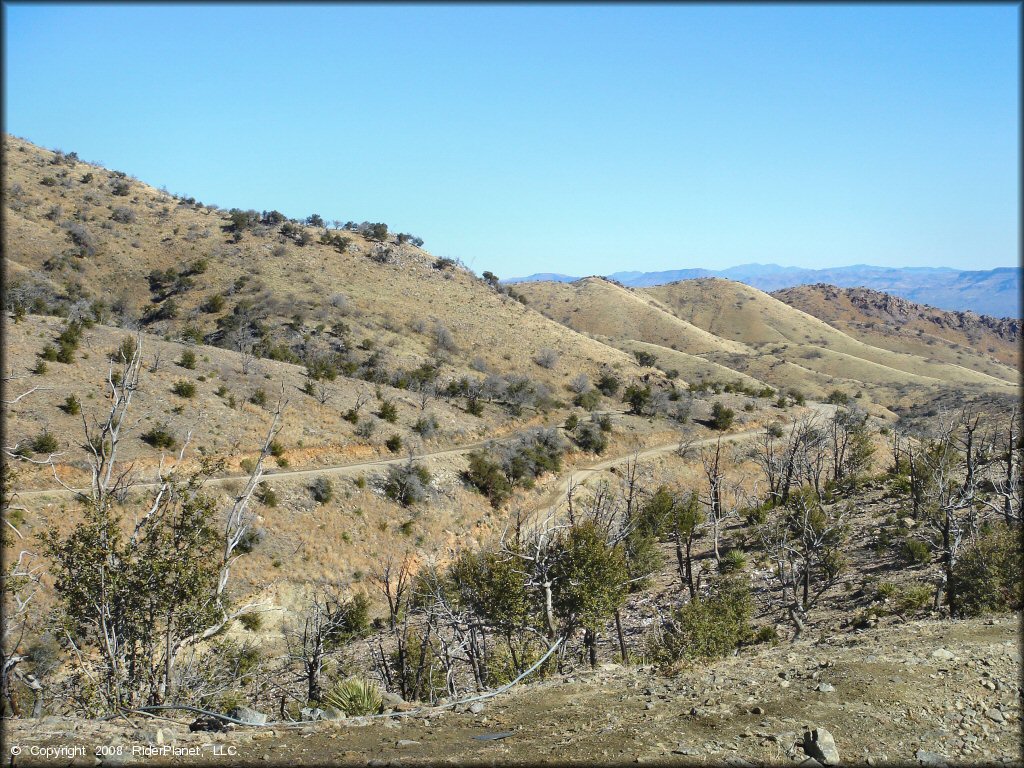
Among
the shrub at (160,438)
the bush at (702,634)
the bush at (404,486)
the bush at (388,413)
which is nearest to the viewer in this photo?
the bush at (702,634)

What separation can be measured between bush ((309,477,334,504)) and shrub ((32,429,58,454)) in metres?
14.1

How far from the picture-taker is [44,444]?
33000 millimetres

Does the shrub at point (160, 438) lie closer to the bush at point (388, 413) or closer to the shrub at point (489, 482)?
the bush at point (388, 413)

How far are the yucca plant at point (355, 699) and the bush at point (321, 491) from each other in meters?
26.9

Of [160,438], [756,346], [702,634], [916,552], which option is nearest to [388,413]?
[160,438]

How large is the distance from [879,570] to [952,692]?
75.7 feet

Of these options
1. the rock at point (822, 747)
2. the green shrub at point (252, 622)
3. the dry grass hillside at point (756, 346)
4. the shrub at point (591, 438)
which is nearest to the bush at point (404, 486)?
the green shrub at point (252, 622)

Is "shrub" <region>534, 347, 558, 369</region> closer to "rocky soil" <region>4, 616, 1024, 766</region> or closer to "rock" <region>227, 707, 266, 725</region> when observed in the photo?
"rocky soil" <region>4, 616, 1024, 766</region>

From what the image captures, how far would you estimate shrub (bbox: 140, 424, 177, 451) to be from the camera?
123ft

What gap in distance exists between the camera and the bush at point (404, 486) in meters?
42.8

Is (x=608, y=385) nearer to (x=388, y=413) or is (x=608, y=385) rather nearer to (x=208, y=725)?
(x=388, y=413)

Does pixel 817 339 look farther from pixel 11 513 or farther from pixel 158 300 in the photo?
pixel 11 513

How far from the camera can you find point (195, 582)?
13.2 metres

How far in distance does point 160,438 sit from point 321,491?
10314 millimetres
